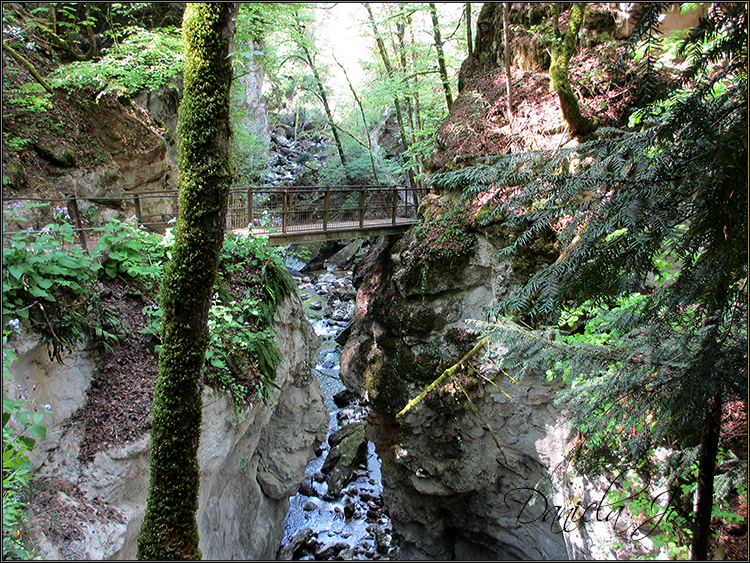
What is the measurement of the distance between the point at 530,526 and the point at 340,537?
4.50 metres

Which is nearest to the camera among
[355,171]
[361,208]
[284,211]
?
[284,211]

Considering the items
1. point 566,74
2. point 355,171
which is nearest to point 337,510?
point 566,74

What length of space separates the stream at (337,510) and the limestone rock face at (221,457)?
1265mm

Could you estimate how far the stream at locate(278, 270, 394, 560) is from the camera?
8969mm

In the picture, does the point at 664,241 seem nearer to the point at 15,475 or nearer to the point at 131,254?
the point at 15,475

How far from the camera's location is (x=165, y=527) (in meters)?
3.12

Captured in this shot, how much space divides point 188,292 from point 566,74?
653cm

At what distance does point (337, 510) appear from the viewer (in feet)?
33.2

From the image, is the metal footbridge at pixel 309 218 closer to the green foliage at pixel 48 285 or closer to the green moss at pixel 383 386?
the green moss at pixel 383 386

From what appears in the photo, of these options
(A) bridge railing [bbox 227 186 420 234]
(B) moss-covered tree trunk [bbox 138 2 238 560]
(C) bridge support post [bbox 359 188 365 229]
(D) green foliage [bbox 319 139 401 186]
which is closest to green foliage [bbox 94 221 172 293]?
(B) moss-covered tree trunk [bbox 138 2 238 560]

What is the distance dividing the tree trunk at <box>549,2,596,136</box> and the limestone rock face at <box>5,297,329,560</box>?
5.77m

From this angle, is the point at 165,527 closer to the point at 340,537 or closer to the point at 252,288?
the point at 252,288

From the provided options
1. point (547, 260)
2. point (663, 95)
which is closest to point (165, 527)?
point (663, 95)

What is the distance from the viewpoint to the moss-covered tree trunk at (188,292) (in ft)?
10.0
